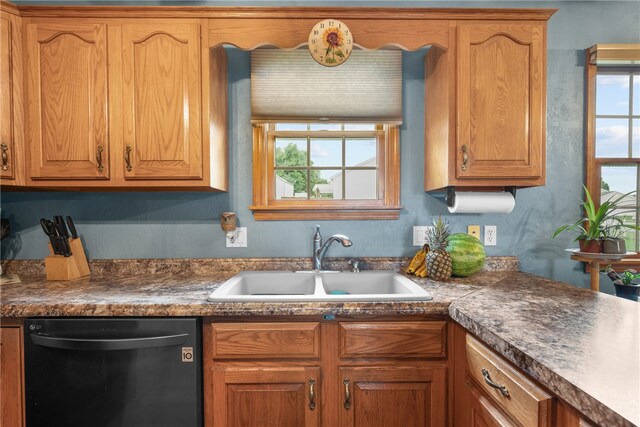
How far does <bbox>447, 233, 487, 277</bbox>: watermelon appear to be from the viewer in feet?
5.65

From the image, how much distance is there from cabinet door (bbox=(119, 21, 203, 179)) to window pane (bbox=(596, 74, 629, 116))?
7.48 feet

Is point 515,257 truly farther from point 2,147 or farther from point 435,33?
point 2,147

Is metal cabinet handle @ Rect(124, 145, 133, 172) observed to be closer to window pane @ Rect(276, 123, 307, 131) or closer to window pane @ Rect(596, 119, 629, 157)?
window pane @ Rect(276, 123, 307, 131)

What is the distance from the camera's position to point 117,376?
4.15 ft

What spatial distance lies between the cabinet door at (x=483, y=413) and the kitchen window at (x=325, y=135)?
1038mm

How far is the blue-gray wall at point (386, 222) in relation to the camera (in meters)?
1.97

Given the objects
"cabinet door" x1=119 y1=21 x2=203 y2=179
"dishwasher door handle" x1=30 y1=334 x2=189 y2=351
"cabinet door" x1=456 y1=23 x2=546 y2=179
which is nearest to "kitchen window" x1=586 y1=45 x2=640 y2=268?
"cabinet door" x1=456 y1=23 x2=546 y2=179

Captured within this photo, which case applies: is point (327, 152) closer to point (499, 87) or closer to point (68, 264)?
point (499, 87)

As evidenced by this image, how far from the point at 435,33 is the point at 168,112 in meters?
1.34

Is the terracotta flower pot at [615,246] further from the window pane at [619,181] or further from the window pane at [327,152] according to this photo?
the window pane at [327,152]

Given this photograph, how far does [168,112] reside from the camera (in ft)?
5.27

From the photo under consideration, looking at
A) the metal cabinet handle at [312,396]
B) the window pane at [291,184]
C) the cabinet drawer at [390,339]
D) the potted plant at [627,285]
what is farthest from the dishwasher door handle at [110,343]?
the potted plant at [627,285]

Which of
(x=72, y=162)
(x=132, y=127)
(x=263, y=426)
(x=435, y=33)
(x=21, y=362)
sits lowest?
(x=263, y=426)

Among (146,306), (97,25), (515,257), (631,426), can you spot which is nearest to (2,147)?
(97,25)
